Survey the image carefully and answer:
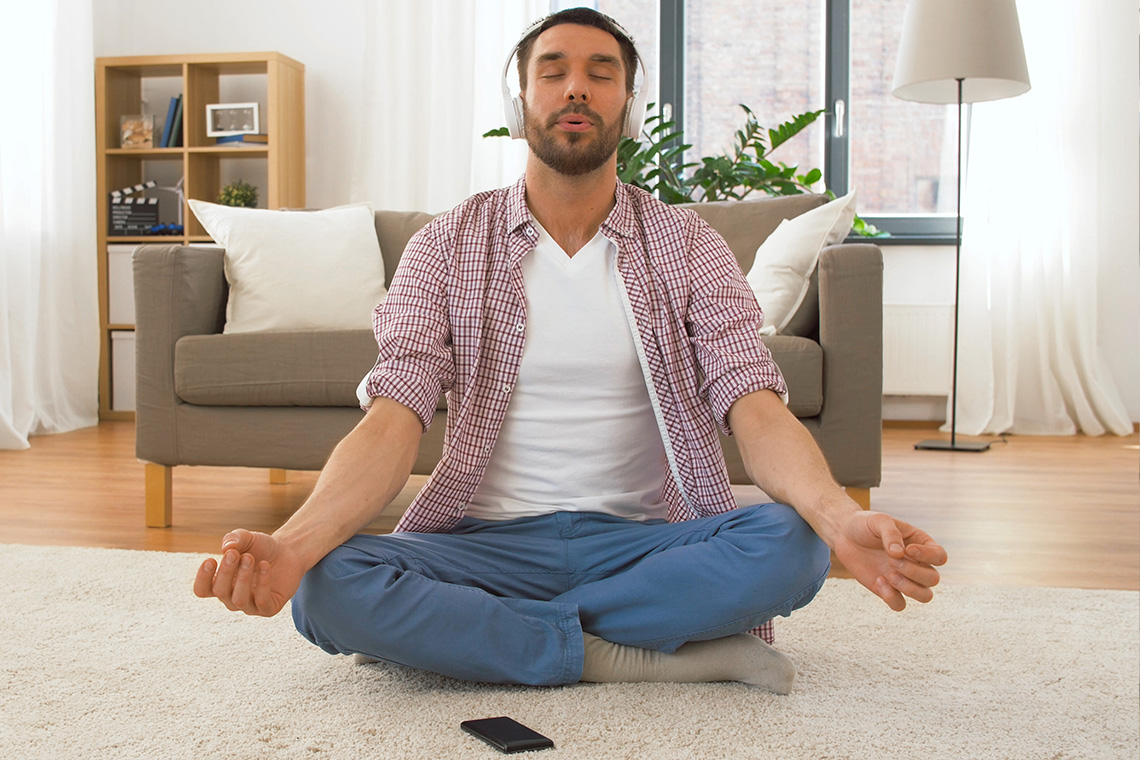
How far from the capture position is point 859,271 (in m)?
2.25

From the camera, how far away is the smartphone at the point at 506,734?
113 cm

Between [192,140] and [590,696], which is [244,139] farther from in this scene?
[590,696]

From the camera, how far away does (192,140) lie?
4.73 metres

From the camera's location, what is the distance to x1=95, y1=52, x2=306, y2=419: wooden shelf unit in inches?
183

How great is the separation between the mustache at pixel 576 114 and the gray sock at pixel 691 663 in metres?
0.67

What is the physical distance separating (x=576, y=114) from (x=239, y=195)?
358 centimetres

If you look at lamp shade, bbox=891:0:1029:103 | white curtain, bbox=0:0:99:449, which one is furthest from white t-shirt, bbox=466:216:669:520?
white curtain, bbox=0:0:99:449

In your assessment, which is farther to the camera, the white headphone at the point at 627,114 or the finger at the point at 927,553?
the white headphone at the point at 627,114

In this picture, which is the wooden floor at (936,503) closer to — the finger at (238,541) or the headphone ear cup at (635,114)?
the headphone ear cup at (635,114)

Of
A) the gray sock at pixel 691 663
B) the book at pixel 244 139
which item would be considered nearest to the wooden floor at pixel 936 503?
the gray sock at pixel 691 663

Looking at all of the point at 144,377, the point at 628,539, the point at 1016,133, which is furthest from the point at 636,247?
the point at 1016,133

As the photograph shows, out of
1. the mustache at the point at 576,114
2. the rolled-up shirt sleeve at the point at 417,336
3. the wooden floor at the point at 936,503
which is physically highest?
the mustache at the point at 576,114

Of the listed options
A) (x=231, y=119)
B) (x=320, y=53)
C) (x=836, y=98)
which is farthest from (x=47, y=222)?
(x=836, y=98)

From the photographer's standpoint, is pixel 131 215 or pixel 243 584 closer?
pixel 243 584
